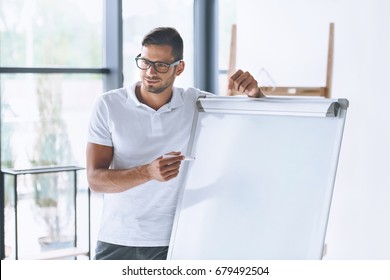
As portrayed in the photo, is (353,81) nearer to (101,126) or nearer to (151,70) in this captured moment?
(151,70)

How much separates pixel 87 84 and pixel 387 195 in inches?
71.9

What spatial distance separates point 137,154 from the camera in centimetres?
229

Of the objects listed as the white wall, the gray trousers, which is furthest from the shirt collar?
the white wall

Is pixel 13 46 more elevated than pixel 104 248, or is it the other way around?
pixel 13 46

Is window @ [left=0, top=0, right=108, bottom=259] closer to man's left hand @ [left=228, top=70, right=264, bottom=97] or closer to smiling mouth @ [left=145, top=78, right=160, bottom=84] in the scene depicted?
smiling mouth @ [left=145, top=78, right=160, bottom=84]

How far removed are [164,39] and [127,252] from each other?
750 millimetres

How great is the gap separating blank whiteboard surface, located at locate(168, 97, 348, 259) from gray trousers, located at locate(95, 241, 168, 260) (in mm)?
64

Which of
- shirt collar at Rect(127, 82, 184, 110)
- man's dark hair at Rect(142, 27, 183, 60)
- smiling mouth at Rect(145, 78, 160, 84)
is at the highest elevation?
man's dark hair at Rect(142, 27, 183, 60)

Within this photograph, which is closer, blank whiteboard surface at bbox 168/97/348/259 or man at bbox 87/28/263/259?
blank whiteboard surface at bbox 168/97/348/259

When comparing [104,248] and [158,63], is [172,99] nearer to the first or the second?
[158,63]

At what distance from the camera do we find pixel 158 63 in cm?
229

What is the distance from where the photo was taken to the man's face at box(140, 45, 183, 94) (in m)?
2.29
